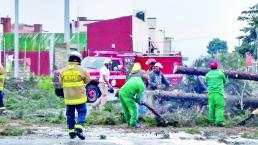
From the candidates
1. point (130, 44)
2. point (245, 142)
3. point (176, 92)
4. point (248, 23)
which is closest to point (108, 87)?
point (176, 92)

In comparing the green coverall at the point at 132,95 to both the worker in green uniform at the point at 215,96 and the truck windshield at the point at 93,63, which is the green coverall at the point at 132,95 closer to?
the worker in green uniform at the point at 215,96

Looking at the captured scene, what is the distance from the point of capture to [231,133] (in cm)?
1496

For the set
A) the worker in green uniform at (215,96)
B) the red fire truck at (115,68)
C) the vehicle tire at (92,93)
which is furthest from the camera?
the red fire truck at (115,68)

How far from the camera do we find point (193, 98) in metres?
18.5

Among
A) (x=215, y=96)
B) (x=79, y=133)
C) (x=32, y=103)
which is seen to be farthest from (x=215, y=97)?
(x=32, y=103)

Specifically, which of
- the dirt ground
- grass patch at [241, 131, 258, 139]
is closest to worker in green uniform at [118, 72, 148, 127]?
the dirt ground

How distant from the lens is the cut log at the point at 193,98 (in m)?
18.4

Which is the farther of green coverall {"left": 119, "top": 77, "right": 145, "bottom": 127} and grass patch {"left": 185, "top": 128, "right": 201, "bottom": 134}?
green coverall {"left": 119, "top": 77, "right": 145, "bottom": 127}

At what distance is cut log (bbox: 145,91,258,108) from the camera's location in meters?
18.4

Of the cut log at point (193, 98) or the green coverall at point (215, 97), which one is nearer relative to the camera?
the green coverall at point (215, 97)

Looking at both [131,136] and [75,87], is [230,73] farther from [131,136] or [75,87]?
[75,87]

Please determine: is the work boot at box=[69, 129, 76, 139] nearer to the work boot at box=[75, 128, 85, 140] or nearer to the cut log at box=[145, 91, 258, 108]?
the work boot at box=[75, 128, 85, 140]

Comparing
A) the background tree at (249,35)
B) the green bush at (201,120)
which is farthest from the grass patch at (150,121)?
the background tree at (249,35)

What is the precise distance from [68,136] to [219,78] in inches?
192
